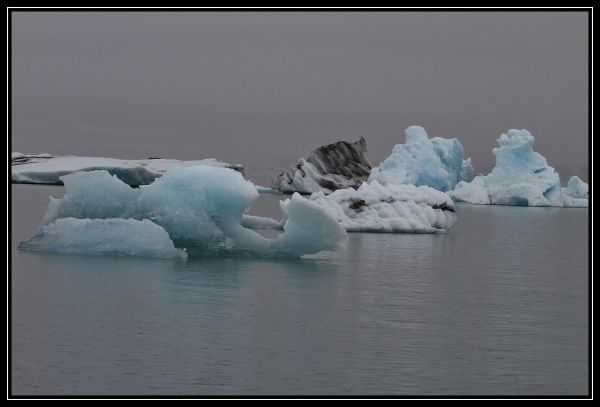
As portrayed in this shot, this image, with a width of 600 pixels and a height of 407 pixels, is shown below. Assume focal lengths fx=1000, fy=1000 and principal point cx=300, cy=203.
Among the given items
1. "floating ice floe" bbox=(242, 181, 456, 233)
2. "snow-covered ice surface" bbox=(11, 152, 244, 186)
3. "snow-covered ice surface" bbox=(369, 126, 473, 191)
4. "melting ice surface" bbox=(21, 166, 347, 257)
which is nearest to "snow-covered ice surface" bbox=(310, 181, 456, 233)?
"floating ice floe" bbox=(242, 181, 456, 233)

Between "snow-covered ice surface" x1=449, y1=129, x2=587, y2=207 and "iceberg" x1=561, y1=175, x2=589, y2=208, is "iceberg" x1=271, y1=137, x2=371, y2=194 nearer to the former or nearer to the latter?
"snow-covered ice surface" x1=449, y1=129, x2=587, y2=207

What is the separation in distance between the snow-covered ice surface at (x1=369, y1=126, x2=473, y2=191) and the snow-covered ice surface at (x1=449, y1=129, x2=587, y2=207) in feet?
6.67

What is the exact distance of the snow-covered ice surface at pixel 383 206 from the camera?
2283 cm

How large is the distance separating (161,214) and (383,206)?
998cm

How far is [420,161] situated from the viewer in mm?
44781

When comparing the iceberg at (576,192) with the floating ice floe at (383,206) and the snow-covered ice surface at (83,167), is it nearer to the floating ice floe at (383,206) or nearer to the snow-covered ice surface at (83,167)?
the snow-covered ice surface at (83,167)

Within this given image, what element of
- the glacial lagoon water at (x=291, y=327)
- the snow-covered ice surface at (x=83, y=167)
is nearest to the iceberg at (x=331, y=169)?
the snow-covered ice surface at (x=83, y=167)

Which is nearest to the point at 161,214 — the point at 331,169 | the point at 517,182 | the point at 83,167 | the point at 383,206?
the point at 383,206

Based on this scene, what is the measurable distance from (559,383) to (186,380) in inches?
112

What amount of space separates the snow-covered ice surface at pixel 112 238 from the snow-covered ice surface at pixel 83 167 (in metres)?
32.1

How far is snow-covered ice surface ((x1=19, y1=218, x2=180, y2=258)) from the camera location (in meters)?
13.7

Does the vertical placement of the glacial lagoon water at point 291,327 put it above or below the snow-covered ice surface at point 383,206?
below

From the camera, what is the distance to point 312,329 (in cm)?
930
